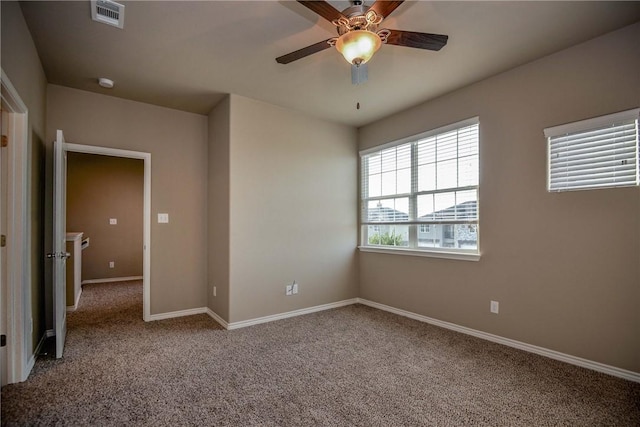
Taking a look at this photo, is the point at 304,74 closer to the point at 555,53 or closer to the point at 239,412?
the point at 555,53

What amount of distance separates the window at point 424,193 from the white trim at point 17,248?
12.0ft

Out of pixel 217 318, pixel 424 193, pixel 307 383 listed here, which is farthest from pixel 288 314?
pixel 424 193

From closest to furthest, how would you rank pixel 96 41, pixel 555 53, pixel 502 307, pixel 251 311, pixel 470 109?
pixel 96 41, pixel 555 53, pixel 502 307, pixel 470 109, pixel 251 311

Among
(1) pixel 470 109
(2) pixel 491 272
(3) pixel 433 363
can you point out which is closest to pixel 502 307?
(2) pixel 491 272

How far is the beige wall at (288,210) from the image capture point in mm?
3734

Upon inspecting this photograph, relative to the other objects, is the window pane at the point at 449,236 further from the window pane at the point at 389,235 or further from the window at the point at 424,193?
the window pane at the point at 389,235

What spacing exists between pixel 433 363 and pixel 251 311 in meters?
2.06

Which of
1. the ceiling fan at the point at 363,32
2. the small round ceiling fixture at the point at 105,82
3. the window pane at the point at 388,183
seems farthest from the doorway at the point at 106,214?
the ceiling fan at the point at 363,32

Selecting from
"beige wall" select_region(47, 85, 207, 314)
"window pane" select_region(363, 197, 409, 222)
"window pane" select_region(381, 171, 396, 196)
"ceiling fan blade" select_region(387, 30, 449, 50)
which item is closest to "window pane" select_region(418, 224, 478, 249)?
"window pane" select_region(363, 197, 409, 222)

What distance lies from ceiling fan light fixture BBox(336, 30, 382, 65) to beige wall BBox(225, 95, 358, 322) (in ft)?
6.86

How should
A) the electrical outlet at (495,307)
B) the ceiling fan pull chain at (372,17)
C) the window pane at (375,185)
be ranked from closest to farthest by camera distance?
the ceiling fan pull chain at (372,17) < the electrical outlet at (495,307) < the window pane at (375,185)

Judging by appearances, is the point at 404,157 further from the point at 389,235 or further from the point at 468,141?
the point at 389,235

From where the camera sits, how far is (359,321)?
3855mm

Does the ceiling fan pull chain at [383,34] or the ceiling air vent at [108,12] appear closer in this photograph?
the ceiling fan pull chain at [383,34]
